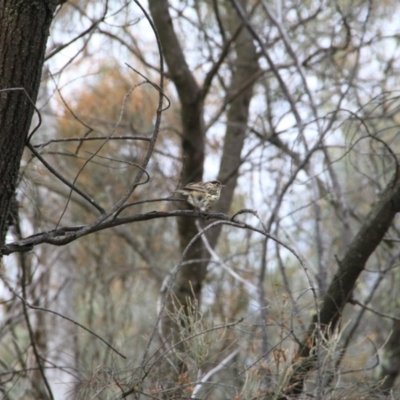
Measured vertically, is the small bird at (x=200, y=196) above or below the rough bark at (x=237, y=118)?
below

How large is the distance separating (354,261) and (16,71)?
6.77 ft

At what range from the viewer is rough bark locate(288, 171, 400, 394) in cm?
340

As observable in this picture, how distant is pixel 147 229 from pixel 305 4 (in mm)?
3484

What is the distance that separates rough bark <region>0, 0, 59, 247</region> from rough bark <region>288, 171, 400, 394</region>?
167cm

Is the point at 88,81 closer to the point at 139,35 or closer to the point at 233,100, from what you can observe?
the point at 139,35

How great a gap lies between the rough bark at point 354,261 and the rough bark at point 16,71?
65.9 inches

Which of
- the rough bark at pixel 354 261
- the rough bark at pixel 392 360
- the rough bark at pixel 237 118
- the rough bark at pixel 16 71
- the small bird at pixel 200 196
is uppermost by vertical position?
the rough bark at pixel 237 118

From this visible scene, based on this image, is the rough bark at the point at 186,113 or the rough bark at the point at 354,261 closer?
the rough bark at the point at 354,261

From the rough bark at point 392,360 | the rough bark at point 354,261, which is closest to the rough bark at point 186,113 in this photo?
the rough bark at point 392,360

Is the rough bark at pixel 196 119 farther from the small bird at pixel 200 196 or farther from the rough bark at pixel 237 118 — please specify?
the small bird at pixel 200 196

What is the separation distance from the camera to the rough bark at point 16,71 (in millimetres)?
2309

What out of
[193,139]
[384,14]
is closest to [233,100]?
[193,139]

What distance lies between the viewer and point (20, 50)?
7.59ft

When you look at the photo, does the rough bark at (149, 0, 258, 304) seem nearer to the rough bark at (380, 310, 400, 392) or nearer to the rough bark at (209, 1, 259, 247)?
the rough bark at (209, 1, 259, 247)
